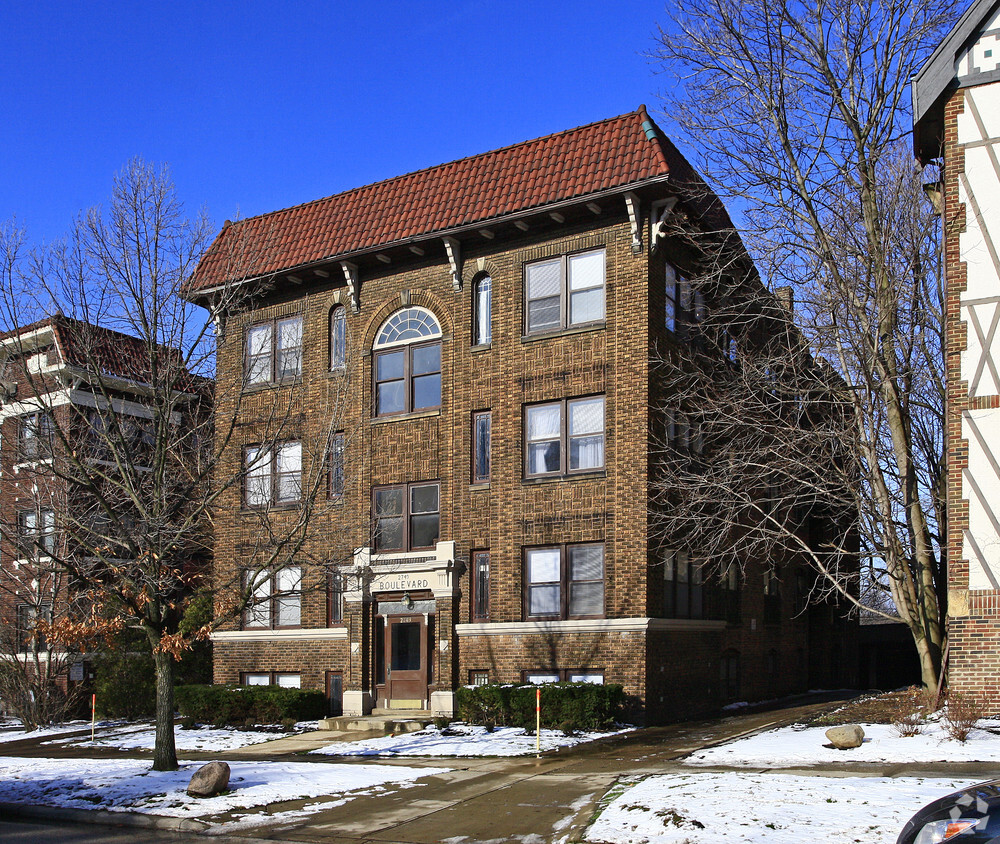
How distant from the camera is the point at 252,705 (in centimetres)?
2461

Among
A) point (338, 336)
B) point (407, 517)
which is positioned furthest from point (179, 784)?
point (338, 336)

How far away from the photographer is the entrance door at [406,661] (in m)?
24.5

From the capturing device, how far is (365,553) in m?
25.6

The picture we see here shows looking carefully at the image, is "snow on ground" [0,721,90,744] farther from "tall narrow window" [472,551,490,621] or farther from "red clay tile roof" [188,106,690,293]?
"red clay tile roof" [188,106,690,293]

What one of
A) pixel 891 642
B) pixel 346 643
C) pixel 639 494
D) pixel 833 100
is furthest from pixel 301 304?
pixel 891 642

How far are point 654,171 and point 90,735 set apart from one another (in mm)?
18585

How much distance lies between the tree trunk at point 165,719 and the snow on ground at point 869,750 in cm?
820

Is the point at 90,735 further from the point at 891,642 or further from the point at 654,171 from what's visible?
the point at 891,642

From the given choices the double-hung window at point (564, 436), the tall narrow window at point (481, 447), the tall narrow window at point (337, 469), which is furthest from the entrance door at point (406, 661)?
the double-hung window at point (564, 436)

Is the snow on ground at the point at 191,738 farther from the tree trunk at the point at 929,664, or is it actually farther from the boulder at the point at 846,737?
the tree trunk at the point at 929,664

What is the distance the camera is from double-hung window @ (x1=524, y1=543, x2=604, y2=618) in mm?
22641

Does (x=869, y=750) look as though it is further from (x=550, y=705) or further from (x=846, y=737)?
(x=550, y=705)

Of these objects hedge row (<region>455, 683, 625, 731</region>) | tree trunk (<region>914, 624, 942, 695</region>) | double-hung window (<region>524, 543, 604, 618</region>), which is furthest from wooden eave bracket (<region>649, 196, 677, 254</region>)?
tree trunk (<region>914, 624, 942, 695</region>)

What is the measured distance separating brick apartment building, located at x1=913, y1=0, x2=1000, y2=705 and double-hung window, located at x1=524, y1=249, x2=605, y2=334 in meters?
7.61
